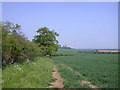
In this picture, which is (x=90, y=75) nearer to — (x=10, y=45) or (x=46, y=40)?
(x=10, y=45)

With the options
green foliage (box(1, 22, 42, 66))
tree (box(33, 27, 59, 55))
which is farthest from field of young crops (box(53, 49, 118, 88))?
tree (box(33, 27, 59, 55))

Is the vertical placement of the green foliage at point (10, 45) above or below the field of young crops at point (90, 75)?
above

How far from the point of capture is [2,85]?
4379 millimetres

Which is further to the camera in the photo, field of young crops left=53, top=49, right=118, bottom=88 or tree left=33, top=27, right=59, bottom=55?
tree left=33, top=27, right=59, bottom=55

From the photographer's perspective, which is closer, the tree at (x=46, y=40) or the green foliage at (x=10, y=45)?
the green foliage at (x=10, y=45)

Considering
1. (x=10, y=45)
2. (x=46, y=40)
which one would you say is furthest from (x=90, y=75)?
(x=46, y=40)

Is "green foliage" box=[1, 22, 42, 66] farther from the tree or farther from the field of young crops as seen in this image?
the tree

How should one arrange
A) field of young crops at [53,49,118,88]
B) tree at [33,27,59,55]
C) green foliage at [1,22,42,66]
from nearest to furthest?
field of young crops at [53,49,118,88], green foliage at [1,22,42,66], tree at [33,27,59,55]

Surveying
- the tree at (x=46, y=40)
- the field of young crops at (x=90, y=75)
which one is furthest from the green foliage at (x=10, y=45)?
the tree at (x=46, y=40)

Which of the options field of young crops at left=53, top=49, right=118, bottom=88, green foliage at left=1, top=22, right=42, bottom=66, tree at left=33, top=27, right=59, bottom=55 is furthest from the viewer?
tree at left=33, top=27, right=59, bottom=55

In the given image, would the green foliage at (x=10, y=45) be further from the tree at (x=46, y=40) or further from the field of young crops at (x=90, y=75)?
the tree at (x=46, y=40)

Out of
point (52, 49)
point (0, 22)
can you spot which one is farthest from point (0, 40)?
point (52, 49)

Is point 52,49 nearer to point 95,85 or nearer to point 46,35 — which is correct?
point 46,35

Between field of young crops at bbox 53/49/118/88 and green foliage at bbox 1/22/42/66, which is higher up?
green foliage at bbox 1/22/42/66
